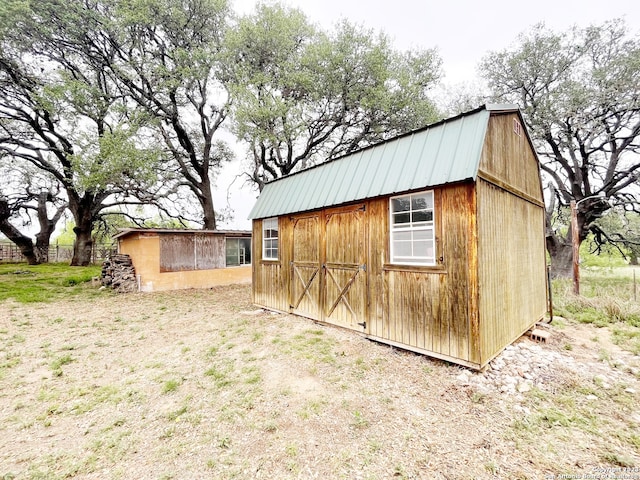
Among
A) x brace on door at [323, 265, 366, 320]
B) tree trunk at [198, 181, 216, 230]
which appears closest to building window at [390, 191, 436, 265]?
x brace on door at [323, 265, 366, 320]

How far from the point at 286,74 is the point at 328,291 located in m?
10.3

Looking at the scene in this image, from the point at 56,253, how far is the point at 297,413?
26.1 metres

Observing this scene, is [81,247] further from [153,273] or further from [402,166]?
[402,166]

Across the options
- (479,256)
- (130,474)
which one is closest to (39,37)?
(130,474)

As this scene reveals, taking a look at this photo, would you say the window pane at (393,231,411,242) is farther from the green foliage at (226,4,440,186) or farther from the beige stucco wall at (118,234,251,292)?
the beige stucco wall at (118,234,251,292)

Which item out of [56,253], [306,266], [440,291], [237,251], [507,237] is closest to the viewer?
[440,291]

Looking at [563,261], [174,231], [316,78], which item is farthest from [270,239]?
[563,261]

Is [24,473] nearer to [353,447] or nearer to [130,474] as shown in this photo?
[130,474]

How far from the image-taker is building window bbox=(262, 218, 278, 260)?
23.1 ft

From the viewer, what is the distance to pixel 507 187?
442 cm

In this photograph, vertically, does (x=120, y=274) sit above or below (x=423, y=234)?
below

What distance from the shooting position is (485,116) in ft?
12.2

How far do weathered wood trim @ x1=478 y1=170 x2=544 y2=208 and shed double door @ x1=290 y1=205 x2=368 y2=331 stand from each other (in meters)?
1.94

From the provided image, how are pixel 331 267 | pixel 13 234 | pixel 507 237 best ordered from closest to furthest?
pixel 507 237 → pixel 331 267 → pixel 13 234
